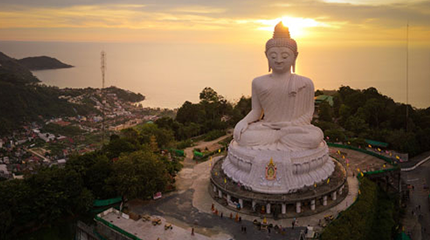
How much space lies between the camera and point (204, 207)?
1741 cm

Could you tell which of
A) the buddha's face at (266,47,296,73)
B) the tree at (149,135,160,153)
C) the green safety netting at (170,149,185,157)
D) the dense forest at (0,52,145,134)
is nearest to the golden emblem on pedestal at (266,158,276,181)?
the buddha's face at (266,47,296,73)

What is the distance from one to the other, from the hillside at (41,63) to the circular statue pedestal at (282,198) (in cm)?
6957

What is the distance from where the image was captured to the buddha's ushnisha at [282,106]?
18203 millimetres

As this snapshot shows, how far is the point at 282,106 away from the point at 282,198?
4901 mm

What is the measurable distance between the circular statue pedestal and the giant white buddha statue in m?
0.28

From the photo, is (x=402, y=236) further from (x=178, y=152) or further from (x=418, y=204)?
(x=178, y=152)

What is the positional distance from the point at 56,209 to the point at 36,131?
1788 centimetres

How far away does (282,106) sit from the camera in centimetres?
1900

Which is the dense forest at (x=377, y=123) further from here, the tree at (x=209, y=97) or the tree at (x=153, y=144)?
the tree at (x=153, y=144)

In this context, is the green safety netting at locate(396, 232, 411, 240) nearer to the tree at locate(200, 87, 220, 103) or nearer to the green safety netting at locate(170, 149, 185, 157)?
the green safety netting at locate(170, 149, 185, 157)

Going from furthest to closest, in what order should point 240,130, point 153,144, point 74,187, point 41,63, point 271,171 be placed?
point 41,63, point 153,144, point 240,130, point 271,171, point 74,187

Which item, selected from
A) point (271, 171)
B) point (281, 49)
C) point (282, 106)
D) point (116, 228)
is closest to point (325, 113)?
point (282, 106)

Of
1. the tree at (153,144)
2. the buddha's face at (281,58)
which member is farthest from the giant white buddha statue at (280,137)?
the tree at (153,144)

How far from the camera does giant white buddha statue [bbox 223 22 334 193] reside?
17.0m
